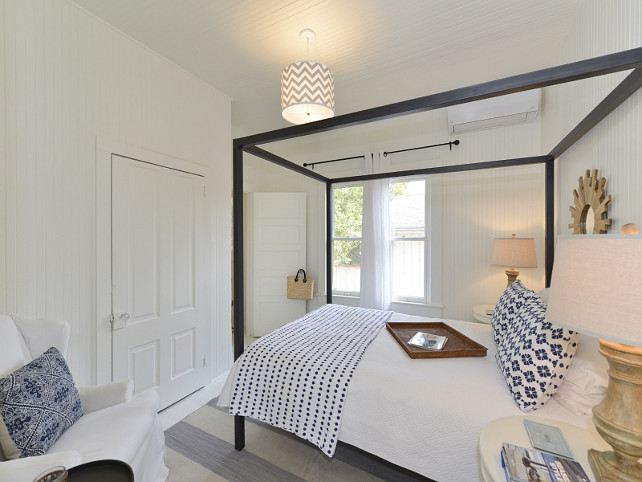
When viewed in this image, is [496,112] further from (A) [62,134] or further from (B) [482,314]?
(A) [62,134]

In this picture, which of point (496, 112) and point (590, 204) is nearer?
point (590, 204)

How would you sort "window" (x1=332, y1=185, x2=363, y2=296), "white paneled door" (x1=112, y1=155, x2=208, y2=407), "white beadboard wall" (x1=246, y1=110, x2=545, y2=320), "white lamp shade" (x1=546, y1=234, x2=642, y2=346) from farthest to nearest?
"window" (x1=332, y1=185, x2=363, y2=296) → "white beadboard wall" (x1=246, y1=110, x2=545, y2=320) → "white paneled door" (x1=112, y1=155, x2=208, y2=407) → "white lamp shade" (x1=546, y1=234, x2=642, y2=346)

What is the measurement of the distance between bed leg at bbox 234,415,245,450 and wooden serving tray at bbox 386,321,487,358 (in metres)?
→ 1.13

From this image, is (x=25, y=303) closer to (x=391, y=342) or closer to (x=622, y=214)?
(x=391, y=342)

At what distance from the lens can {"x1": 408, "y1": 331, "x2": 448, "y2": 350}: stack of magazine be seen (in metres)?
1.74

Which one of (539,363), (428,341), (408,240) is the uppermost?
(408,240)

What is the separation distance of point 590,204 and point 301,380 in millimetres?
1864

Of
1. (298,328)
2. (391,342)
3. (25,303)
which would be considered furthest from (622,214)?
(25,303)

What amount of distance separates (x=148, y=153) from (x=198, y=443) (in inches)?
83.7

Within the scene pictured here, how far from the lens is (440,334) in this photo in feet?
6.66

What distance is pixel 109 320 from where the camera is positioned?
202 centimetres

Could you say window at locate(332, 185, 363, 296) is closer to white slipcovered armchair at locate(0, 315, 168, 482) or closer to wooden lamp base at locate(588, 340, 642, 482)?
white slipcovered armchair at locate(0, 315, 168, 482)

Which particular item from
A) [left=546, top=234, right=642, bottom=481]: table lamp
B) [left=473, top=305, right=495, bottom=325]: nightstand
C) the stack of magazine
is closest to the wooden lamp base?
[left=546, top=234, right=642, bottom=481]: table lamp

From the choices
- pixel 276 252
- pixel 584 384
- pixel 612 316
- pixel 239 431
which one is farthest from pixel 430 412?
pixel 276 252
